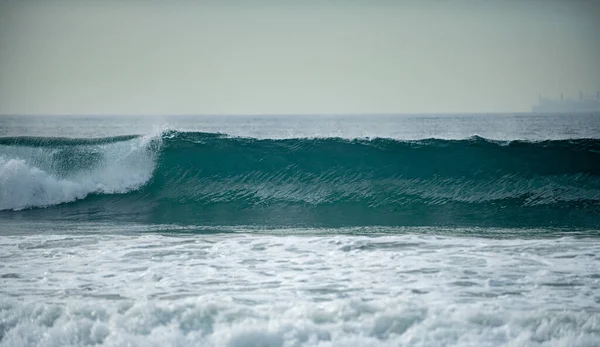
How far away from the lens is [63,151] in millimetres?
13633

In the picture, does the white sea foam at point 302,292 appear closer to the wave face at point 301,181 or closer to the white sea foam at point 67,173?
the wave face at point 301,181

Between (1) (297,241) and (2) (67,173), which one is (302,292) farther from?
(2) (67,173)

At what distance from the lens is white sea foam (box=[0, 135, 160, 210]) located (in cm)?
1176

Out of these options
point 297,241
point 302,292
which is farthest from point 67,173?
point 302,292

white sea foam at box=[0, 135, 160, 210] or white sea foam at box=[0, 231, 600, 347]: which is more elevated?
white sea foam at box=[0, 135, 160, 210]

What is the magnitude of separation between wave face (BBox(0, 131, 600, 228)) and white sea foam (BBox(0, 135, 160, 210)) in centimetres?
2

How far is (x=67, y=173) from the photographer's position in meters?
12.9

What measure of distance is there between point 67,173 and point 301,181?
5.02 meters

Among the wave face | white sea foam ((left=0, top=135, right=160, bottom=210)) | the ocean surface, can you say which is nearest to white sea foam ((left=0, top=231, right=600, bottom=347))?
the ocean surface

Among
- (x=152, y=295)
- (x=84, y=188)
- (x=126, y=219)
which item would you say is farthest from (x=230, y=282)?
(x=84, y=188)

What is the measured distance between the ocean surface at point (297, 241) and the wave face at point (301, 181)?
0.16ft

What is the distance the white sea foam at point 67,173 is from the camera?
38.6ft

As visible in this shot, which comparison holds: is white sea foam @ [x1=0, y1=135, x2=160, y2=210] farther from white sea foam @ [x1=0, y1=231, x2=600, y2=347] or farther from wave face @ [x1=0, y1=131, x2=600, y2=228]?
white sea foam @ [x1=0, y1=231, x2=600, y2=347]

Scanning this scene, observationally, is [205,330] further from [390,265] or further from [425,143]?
[425,143]
